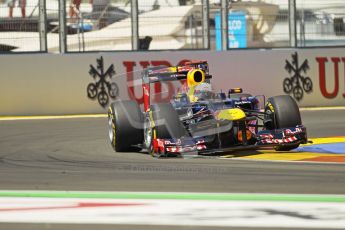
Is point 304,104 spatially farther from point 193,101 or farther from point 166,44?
point 193,101

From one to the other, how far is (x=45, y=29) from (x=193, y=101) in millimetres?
7878

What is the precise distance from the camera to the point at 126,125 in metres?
10.9

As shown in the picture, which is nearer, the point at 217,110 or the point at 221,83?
the point at 217,110

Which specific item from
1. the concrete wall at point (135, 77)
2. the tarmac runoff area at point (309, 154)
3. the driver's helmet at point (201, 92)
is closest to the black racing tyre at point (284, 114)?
the tarmac runoff area at point (309, 154)

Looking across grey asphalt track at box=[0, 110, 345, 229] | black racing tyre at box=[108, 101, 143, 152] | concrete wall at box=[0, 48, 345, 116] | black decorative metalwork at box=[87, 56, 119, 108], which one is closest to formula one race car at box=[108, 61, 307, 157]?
black racing tyre at box=[108, 101, 143, 152]

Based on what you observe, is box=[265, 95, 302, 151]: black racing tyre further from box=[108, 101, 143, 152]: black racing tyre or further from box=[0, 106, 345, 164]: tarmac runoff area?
box=[108, 101, 143, 152]: black racing tyre

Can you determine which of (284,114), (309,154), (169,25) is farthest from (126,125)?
(169,25)

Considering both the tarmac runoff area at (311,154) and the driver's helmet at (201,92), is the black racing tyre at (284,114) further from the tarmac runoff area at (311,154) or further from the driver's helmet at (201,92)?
the driver's helmet at (201,92)

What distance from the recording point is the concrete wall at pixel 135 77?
Result: 1762 centimetres

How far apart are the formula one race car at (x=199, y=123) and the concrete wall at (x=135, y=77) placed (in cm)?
582

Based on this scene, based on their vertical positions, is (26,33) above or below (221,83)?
above

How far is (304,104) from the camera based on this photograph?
61.0ft

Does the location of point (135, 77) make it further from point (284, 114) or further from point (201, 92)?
point (284, 114)

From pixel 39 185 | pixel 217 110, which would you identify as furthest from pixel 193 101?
pixel 39 185
